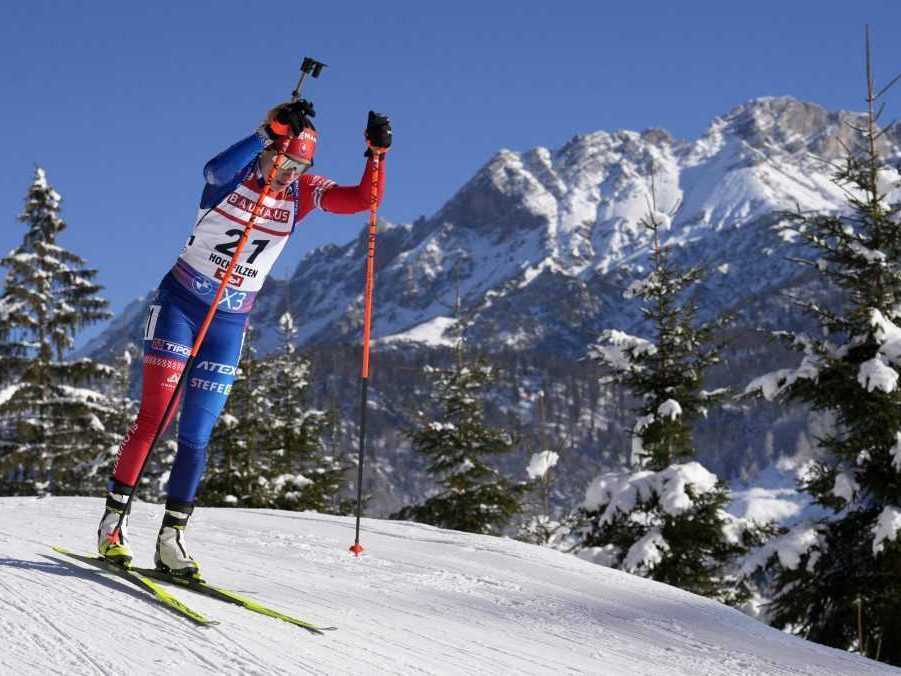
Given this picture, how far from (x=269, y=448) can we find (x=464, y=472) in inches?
267

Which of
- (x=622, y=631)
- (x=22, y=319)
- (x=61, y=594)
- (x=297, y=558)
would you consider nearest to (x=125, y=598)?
(x=61, y=594)

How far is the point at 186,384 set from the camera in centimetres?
474

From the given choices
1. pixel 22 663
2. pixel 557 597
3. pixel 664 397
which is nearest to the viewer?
pixel 22 663

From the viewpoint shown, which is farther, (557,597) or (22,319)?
(22,319)


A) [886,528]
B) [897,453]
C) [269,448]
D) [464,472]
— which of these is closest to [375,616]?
[886,528]

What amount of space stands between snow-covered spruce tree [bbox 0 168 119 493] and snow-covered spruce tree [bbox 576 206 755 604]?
43.2 ft

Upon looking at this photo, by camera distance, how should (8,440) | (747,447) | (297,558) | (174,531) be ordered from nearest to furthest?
(174,531) < (297,558) < (8,440) < (747,447)

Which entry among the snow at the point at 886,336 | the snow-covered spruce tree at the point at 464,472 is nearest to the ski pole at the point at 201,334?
the snow at the point at 886,336

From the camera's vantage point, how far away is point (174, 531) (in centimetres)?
454

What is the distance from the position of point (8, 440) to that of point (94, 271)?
5.17 metres

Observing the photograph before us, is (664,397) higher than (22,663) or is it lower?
higher

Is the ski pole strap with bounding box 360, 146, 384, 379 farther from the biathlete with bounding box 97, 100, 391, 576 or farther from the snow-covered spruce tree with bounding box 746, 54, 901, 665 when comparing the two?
the snow-covered spruce tree with bounding box 746, 54, 901, 665

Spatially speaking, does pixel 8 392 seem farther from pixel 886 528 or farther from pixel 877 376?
pixel 886 528

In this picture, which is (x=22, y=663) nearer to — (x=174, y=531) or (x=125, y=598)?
(x=125, y=598)
